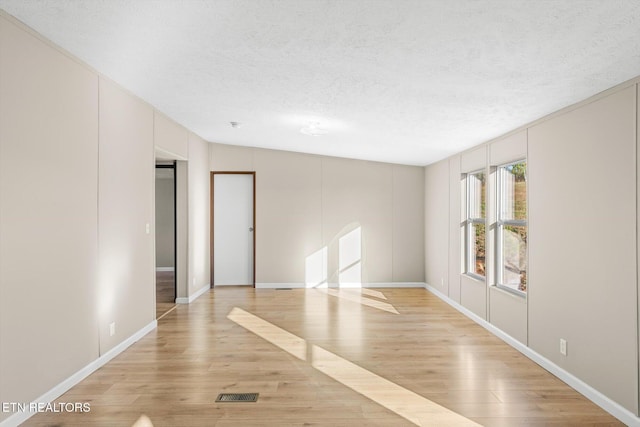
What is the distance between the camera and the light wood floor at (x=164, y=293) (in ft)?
18.6

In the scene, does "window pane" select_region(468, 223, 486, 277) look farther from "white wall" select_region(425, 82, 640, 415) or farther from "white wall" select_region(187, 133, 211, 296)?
"white wall" select_region(187, 133, 211, 296)

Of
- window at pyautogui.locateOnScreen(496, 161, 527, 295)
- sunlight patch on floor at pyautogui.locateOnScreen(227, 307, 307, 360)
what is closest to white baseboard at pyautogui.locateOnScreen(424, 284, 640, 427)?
window at pyautogui.locateOnScreen(496, 161, 527, 295)

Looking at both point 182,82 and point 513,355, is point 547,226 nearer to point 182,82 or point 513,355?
point 513,355

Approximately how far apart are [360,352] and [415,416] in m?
1.24

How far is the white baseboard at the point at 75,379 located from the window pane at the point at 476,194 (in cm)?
448

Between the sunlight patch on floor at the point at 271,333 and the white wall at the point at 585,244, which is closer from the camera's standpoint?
the white wall at the point at 585,244

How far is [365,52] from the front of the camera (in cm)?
268

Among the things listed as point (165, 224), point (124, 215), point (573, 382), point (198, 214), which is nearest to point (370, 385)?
point (573, 382)

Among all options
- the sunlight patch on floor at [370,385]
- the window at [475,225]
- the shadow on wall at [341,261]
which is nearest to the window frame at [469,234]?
the window at [475,225]

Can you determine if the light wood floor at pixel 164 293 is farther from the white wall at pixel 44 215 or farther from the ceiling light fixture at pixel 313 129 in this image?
the ceiling light fixture at pixel 313 129

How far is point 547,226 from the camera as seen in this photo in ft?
11.5

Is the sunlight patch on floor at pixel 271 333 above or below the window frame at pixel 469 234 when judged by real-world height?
below

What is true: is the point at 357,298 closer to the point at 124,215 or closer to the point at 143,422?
the point at 124,215

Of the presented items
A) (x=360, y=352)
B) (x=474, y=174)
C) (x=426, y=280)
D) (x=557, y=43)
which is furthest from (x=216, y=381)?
(x=426, y=280)
